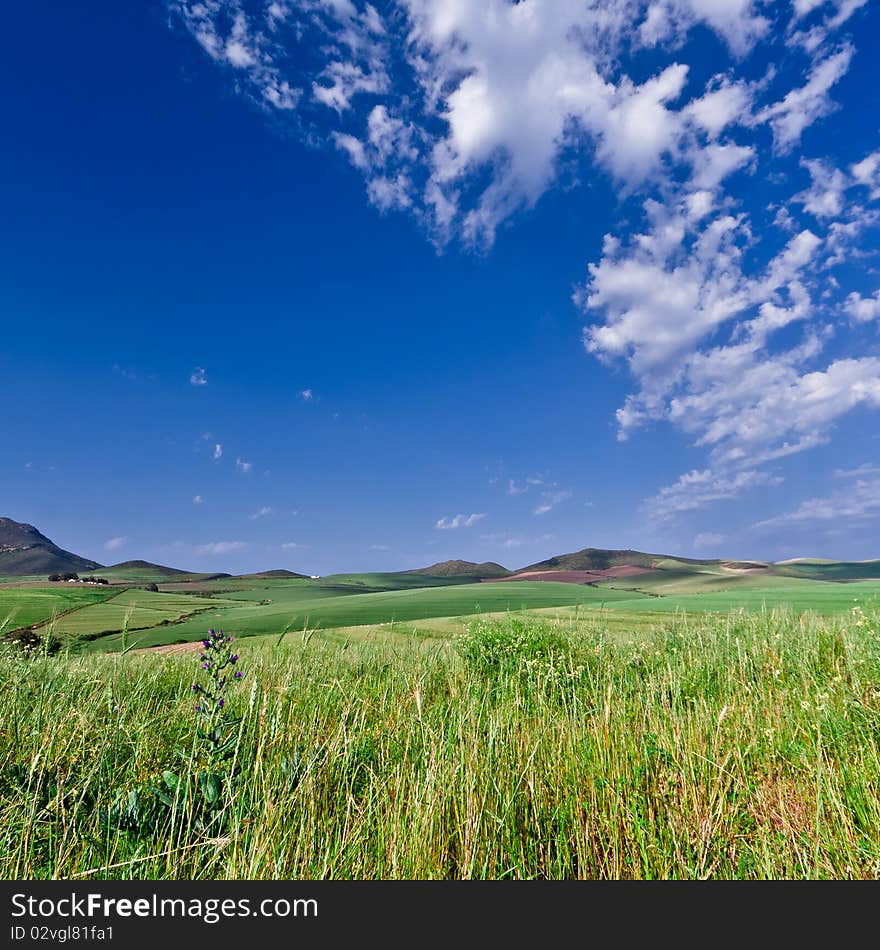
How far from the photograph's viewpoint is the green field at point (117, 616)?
2636cm

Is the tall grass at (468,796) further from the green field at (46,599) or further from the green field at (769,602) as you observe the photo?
the green field at (46,599)

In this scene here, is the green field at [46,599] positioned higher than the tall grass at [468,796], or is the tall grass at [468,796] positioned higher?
the green field at [46,599]

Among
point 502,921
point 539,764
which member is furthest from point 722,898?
point 539,764

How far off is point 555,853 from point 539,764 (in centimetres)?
74

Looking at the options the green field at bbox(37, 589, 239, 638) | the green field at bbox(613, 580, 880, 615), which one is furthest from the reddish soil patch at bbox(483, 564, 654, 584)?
the green field at bbox(37, 589, 239, 638)

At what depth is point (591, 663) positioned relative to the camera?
972cm

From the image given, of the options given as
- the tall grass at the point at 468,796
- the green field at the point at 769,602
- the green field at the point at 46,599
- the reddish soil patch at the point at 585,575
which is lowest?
the tall grass at the point at 468,796

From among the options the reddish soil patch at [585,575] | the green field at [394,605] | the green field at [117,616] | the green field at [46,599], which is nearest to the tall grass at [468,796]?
the green field at [394,605]

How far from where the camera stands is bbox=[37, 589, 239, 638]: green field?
26.4 m

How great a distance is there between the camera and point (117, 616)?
1292 inches

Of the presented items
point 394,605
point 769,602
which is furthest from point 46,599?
point 769,602

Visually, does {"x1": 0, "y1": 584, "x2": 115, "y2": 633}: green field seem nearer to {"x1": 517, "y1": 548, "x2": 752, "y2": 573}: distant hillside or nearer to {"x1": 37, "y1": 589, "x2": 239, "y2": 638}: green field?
{"x1": 37, "y1": 589, "x2": 239, "y2": 638}: green field

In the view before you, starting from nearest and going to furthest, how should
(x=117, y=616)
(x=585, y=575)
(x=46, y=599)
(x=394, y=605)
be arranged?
1. (x=117, y=616)
2. (x=394, y=605)
3. (x=46, y=599)
4. (x=585, y=575)

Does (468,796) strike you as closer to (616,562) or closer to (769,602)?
(769,602)
